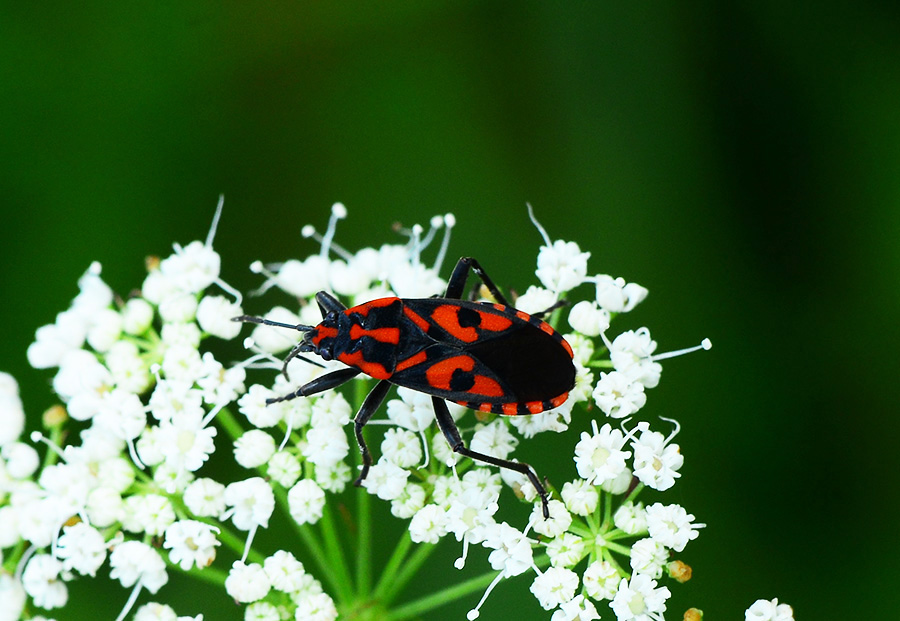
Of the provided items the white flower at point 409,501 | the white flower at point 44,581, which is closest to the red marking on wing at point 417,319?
the white flower at point 409,501

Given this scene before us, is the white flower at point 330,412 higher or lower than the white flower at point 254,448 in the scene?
higher

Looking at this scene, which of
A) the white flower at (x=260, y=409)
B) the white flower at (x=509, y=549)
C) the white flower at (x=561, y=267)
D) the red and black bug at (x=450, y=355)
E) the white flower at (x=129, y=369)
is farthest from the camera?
the white flower at (x=129, y=369)

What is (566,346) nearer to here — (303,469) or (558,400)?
(558,400)

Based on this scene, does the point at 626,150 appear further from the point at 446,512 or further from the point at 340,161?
the point at 446,512

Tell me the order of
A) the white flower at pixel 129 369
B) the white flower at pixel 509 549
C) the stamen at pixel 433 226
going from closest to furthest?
the white flower at pixel 509 549, the white flower at pixel 129 369, the stamen at pixel 433 226

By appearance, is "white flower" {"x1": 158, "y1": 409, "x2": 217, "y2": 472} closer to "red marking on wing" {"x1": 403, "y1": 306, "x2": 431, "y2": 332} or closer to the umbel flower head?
the umbel flower head

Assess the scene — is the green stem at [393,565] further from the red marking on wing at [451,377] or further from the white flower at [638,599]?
the white flower at [638,599]
